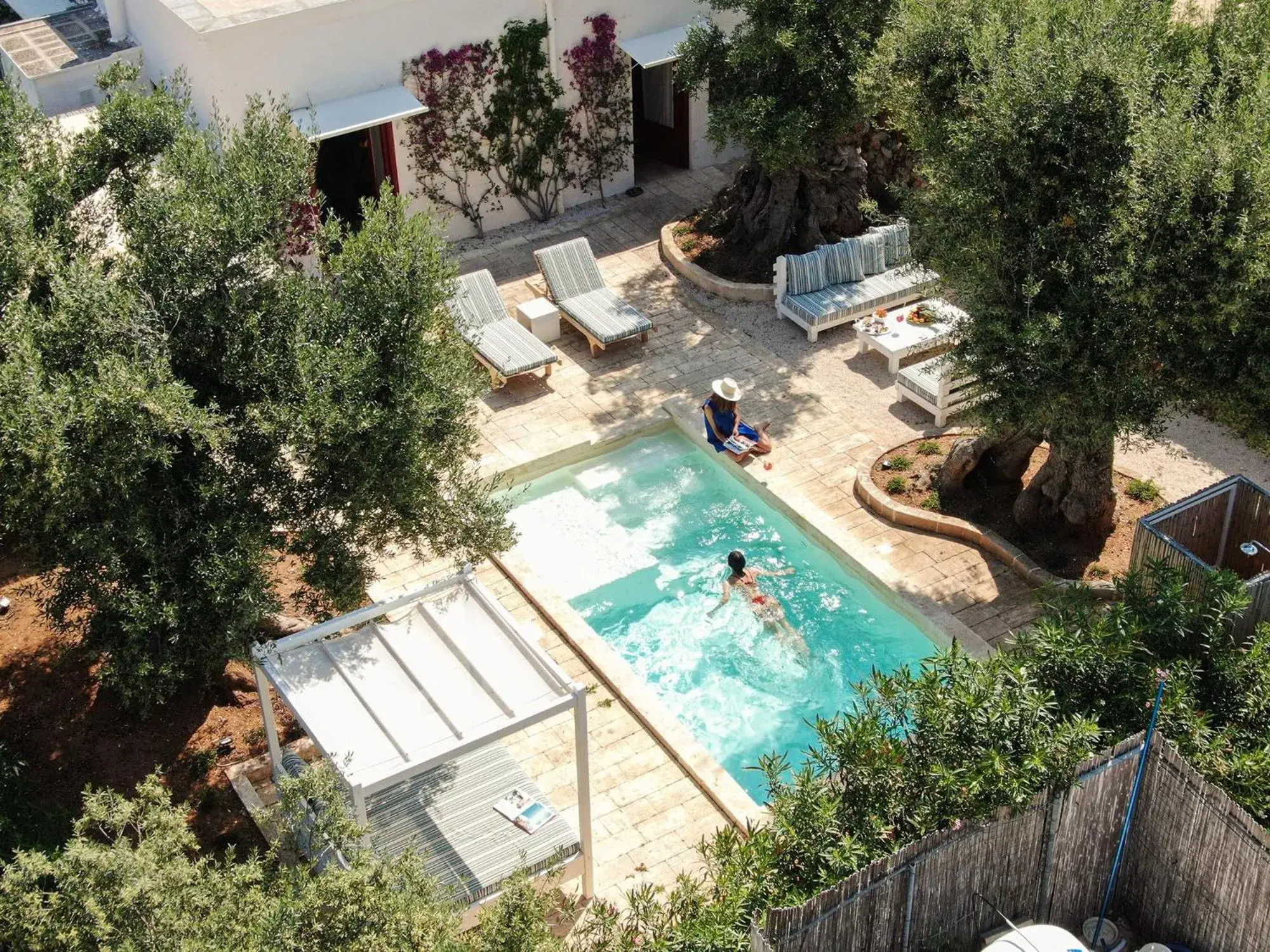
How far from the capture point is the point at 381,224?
12695mm

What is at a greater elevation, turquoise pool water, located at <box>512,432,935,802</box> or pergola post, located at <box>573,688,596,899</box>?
pergola post, located at <box>573,688,596,899</box>

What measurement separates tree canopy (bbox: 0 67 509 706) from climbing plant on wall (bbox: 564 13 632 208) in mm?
11015

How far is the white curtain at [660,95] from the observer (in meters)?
25.7

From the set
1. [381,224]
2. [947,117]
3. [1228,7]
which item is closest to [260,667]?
[381,224]

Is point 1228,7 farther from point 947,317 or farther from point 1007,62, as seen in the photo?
point 947,317

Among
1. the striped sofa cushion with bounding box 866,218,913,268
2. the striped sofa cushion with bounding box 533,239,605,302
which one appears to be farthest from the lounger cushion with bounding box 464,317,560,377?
the striped sofa cushion with bounding box 866,218,913,268

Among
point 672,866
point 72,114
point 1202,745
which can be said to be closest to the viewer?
point 1202,745

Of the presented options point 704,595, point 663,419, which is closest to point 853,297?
point 663,419

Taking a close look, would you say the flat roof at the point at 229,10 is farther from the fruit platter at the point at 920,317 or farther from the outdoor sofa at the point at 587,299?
the fruit platter at the point at 920,317

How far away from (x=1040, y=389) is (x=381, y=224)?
6811 millimetres

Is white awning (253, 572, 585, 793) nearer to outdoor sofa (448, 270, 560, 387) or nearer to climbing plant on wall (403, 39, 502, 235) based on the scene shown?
outdoor sofa (448, 270, 560, 387)

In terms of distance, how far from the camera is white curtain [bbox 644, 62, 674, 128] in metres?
25.7

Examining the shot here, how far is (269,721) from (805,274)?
37.5ft

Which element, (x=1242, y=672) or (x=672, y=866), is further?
(x=672, y=866)
